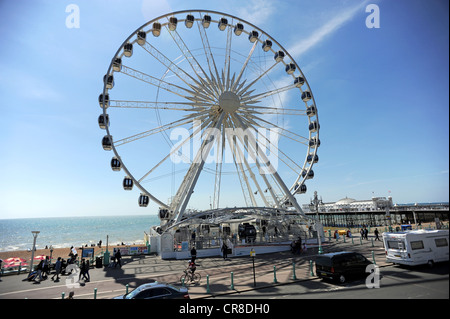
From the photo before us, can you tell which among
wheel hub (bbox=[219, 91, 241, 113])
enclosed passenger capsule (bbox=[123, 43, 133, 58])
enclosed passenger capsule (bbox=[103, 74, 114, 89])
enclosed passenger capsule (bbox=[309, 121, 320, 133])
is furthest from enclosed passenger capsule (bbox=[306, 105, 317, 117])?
enclosed passenger capsule (bbox=[103, 74, 114, 89])

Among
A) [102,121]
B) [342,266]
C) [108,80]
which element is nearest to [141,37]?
[108,80]

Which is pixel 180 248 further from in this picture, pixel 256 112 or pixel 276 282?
pixel 256 112

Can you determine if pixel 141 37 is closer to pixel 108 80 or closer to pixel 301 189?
pixel 108 80

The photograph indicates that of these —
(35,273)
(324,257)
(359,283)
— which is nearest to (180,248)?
(35,273)

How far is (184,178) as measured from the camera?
1120 inches

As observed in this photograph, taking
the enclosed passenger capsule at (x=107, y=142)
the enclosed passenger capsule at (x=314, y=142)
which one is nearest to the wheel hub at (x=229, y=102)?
the enclosed passenger capsule at (x=314, y=142)

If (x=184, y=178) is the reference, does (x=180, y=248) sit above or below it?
below

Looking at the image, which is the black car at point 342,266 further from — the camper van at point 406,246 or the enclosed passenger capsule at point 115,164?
the enclosed passenger capsule at point 115,164

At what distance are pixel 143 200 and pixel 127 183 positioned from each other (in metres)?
2.30

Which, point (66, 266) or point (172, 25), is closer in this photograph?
point (66, 266)

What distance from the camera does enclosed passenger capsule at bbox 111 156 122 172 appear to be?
2362 cm

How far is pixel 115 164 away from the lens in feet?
77.6
